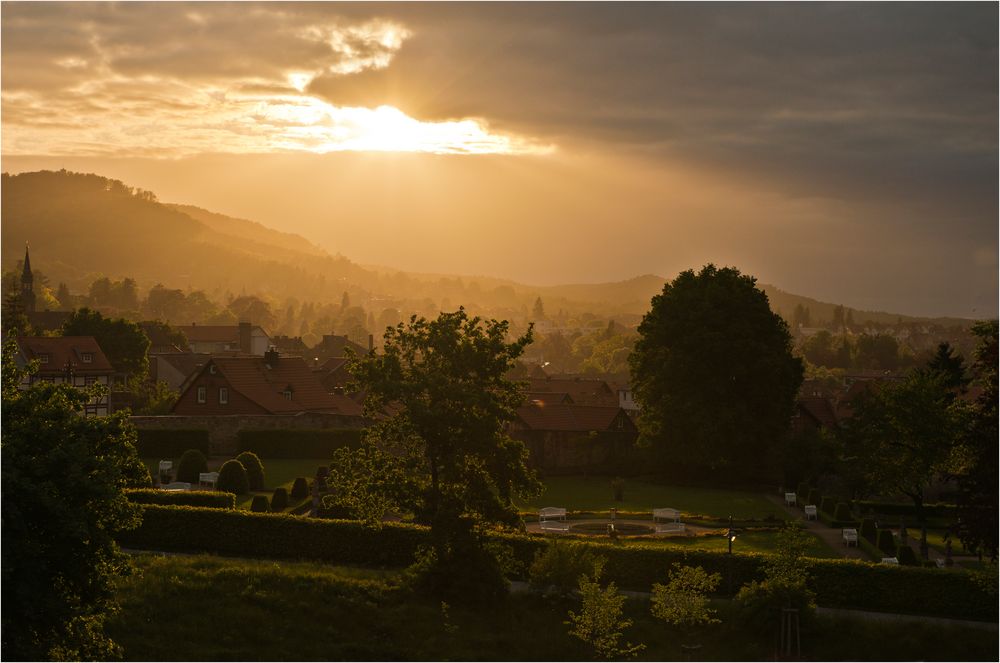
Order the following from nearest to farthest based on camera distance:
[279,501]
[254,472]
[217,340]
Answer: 1. [279,501]
2. [254,472]
3. [217,340]

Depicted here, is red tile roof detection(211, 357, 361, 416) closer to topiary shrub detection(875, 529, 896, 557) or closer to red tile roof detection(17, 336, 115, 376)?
red tile roof detection(17, 336, 115, 376)

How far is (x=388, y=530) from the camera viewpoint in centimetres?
4394

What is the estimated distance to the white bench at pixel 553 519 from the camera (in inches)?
2058

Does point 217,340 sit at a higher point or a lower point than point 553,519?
higher

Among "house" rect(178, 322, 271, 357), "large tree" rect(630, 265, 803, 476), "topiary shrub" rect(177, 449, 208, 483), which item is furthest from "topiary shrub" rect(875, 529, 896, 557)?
"house" rect(178, 322, 271, 357)

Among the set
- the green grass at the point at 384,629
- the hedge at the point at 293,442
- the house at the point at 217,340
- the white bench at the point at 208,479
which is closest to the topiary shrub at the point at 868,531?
the green grass at the point at 384,629

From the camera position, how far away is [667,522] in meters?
55.8

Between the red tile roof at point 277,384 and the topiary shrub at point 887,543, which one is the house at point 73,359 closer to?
the red tile roof at point 277,384

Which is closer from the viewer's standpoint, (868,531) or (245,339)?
(868,531)

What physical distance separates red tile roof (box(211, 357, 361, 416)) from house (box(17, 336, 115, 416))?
17316 mm

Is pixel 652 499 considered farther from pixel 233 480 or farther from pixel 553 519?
pixel 233 480

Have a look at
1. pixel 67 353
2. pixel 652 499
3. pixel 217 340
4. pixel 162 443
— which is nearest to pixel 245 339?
pixel 217 340

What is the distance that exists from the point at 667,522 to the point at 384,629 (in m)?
22.4

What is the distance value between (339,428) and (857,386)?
66685 mm
